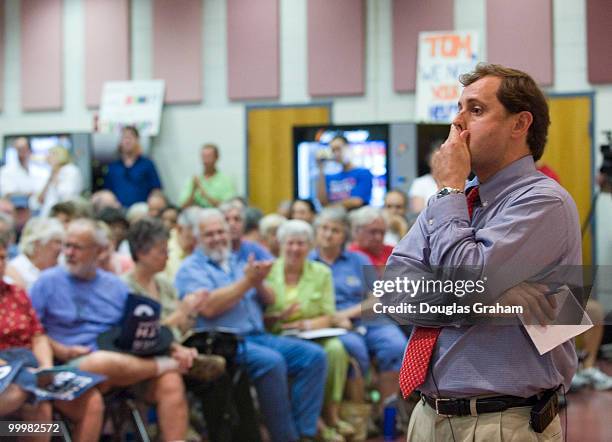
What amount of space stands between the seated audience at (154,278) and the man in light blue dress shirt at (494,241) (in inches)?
111

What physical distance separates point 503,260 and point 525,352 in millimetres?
195

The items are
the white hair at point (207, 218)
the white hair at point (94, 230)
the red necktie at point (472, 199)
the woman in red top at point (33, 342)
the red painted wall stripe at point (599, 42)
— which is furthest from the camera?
the red painted wall stripe at point (599, 42)

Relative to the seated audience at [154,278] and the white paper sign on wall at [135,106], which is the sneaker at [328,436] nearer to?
the seated audience at [154,278]

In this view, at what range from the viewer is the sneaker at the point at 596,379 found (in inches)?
258

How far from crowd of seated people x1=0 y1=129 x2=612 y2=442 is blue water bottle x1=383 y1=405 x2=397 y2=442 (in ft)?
0.17

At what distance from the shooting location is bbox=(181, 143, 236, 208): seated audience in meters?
9.84

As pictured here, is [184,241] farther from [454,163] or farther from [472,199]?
[454,163]

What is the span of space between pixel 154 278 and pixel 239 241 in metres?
1.09

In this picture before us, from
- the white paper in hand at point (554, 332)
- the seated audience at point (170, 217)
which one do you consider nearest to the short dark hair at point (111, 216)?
the seated audience at point (170, 217)

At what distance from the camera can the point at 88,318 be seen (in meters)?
4.27

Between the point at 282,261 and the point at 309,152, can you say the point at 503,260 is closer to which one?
the point at 282,261

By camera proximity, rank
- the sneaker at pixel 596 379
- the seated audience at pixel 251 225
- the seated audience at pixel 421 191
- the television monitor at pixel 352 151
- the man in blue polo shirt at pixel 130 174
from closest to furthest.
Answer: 1. the sneaker at pixel 596 379
2. the seated audience at pixel 251 225
3. the seated audience at pixel 421 191
4. the television monitor at pixel 352 151
5. the man in blue polo shirt at pixel 130 174

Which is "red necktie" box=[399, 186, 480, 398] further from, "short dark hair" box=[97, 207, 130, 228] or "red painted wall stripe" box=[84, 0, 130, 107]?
"red painted wall stripe" box=[84, 0, 130, 107]

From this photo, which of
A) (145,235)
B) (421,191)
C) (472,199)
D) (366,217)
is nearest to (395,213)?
(421,191)
